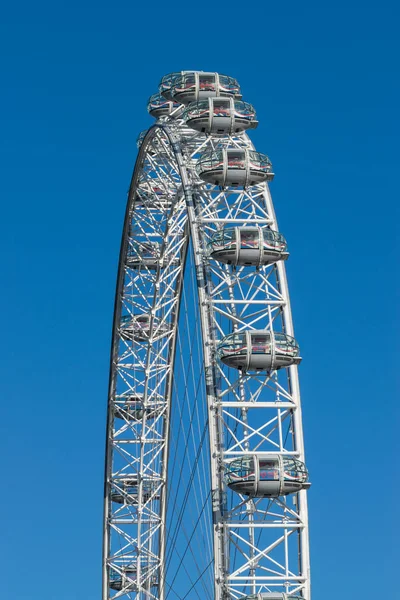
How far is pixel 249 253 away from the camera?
267 ft

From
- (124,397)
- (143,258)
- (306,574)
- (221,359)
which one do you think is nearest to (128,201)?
(143,258)

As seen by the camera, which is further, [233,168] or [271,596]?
[233,168]

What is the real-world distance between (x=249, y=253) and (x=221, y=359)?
512 centimetres

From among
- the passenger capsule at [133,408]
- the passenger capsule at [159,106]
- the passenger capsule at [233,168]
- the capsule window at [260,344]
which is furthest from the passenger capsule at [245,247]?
the passenger capsule at [133,408]

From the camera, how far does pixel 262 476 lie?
7675 cm

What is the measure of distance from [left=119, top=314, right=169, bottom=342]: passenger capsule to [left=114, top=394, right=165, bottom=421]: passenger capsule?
338cm

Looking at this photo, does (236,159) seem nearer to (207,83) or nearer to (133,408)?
(207,83)

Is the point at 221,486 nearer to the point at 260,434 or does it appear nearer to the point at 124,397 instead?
the point at 260,434

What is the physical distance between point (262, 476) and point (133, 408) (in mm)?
29915

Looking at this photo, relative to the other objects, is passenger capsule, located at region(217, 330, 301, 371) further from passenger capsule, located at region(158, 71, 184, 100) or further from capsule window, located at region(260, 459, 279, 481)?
passenger capsule, located at region(158, 71, 184, 100)

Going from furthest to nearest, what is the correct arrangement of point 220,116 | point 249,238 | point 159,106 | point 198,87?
1. point 159,106
2. point 198,87
3. point 220,116
4. point 249,238

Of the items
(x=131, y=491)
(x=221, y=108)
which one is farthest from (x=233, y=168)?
(x=131, y=491)

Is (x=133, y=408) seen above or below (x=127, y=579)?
above

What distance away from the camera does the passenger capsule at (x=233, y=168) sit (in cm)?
8275
